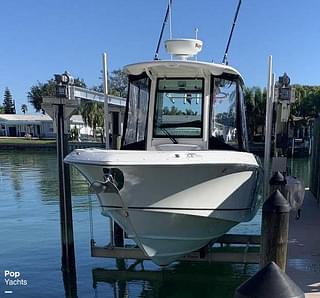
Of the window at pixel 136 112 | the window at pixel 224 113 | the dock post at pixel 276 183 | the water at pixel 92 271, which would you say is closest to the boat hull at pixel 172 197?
the dock post at pixel 276 183

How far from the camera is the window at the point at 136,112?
7332mm

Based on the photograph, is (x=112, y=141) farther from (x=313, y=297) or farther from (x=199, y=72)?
(x=313, y=297)

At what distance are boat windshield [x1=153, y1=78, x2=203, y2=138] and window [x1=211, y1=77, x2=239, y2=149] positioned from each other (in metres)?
0.27

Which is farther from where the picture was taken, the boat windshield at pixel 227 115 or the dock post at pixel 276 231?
the boat windshield at pixel 227 115

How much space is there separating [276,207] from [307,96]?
1657 inches

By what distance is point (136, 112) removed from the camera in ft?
24.2

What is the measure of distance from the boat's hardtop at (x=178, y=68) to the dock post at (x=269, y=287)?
482 centimetres

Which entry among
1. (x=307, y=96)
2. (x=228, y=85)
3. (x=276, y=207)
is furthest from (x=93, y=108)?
(x=276, y=207)

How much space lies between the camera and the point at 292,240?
24.9ft

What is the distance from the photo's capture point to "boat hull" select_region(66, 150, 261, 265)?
564 cm

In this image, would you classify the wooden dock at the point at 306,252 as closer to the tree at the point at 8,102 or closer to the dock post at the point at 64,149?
the dock post at the point at 64,149

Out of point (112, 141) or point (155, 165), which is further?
point (112, 141)

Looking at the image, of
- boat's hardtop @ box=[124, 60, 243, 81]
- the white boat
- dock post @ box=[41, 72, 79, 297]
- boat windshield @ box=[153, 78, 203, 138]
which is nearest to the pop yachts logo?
dock post @ box=[41, 72, 79, 297]

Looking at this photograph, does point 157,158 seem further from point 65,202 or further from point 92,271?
point 92,271
